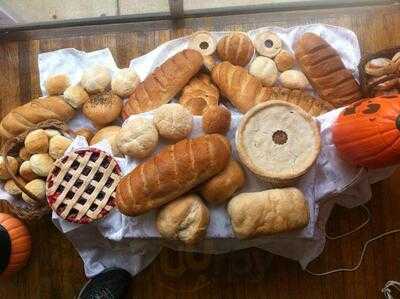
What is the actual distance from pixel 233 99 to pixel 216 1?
0.60 meters

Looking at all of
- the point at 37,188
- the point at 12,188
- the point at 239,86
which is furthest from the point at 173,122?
the point at 12,188

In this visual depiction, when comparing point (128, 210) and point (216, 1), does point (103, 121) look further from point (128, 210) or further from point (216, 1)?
point (216, 1)

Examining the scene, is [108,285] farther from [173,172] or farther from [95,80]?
[95,80]

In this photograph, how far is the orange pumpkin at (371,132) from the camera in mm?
1426

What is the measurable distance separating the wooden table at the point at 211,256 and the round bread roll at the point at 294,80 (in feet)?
1.00

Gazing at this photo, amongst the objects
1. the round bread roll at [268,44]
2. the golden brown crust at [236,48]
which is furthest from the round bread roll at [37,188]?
the round bread roll at [268,44]

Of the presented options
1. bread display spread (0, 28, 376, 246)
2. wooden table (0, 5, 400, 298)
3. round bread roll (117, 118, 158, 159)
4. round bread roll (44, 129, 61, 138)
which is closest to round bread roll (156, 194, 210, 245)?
bread display spread (0, 28, 376, 246)

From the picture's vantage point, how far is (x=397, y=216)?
78.2 inches

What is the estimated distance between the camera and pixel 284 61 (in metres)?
1.94

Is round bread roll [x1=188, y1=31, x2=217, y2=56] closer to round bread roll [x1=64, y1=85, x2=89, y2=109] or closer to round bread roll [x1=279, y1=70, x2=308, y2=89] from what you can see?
A: round bread roll [x1=279, y1=70, x2=308, y2=89]

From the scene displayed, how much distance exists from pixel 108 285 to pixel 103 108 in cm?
70

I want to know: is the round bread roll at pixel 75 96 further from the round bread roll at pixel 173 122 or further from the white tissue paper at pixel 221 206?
the round bread roll at pixel 173 122

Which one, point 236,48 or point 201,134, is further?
point 236,48

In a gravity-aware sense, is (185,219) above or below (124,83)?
below
